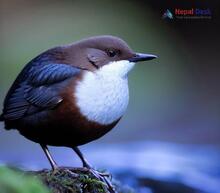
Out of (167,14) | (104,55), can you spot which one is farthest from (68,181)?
(167,14)

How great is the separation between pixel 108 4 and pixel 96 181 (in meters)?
1.05

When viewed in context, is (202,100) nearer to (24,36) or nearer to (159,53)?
(159,53)

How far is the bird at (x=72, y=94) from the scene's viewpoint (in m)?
1.67

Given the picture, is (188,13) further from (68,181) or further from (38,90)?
(68,181)

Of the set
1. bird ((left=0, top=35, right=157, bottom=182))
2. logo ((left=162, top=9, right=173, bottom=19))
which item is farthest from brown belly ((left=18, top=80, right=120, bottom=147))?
logo ((left=162, top=9, right=173, bottom=19))

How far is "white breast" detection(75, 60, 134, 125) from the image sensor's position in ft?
5.43

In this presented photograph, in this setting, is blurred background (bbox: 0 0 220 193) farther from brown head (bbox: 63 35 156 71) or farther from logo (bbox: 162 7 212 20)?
brown head (bbox: 63 35 156 71)

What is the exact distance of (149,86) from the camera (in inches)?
94.2

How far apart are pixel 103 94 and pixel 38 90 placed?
23 cm

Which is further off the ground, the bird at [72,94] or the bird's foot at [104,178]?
the bird at [72,94]

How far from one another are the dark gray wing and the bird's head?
0.06 metres

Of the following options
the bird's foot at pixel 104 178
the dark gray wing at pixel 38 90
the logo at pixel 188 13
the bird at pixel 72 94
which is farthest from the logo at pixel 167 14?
the bird's foot at pixel 104 178

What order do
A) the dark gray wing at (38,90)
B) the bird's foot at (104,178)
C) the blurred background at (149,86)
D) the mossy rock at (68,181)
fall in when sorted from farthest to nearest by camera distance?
the blurred background at (149,86)
the dark gray wing at (38,90)
the bird's foot at (104,178)
the mossy rock at (68,181)

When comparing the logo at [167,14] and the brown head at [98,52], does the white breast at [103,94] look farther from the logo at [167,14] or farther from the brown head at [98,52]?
the logo at [167,14]
